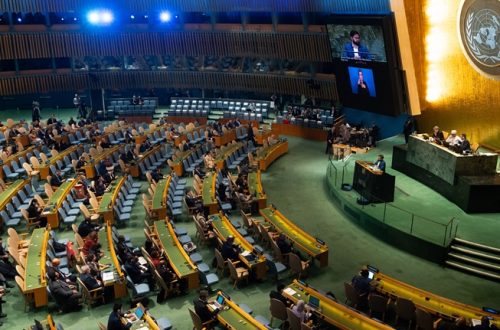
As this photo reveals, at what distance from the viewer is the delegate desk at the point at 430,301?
980 cm

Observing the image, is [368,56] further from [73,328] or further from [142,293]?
[73,328]

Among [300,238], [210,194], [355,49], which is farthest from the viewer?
[355,49]

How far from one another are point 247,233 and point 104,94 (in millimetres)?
21303

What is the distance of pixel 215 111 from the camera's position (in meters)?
30.5

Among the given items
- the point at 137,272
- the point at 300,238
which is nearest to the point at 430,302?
the point at 300,238

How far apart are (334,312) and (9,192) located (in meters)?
11.3

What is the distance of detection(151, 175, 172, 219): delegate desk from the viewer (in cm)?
1552

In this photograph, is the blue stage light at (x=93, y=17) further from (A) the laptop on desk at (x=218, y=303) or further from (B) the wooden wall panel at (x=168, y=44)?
(A) the laptop on desk at (x=218, y=303)

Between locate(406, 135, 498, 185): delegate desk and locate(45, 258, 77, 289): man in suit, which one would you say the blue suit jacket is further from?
locate(45, 258, 77, 289): man in suit

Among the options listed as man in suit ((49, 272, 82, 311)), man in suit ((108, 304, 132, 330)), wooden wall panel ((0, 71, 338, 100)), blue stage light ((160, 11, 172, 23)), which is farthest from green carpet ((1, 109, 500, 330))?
blue stage light ((160, 11, 172, 23))

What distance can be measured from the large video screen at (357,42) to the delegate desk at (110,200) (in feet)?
31.9

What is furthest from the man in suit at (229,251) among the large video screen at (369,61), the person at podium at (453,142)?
the large video screen at (369,61)

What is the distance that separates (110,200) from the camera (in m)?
16.1

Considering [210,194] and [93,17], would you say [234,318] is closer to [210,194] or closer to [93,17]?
[210,194]
